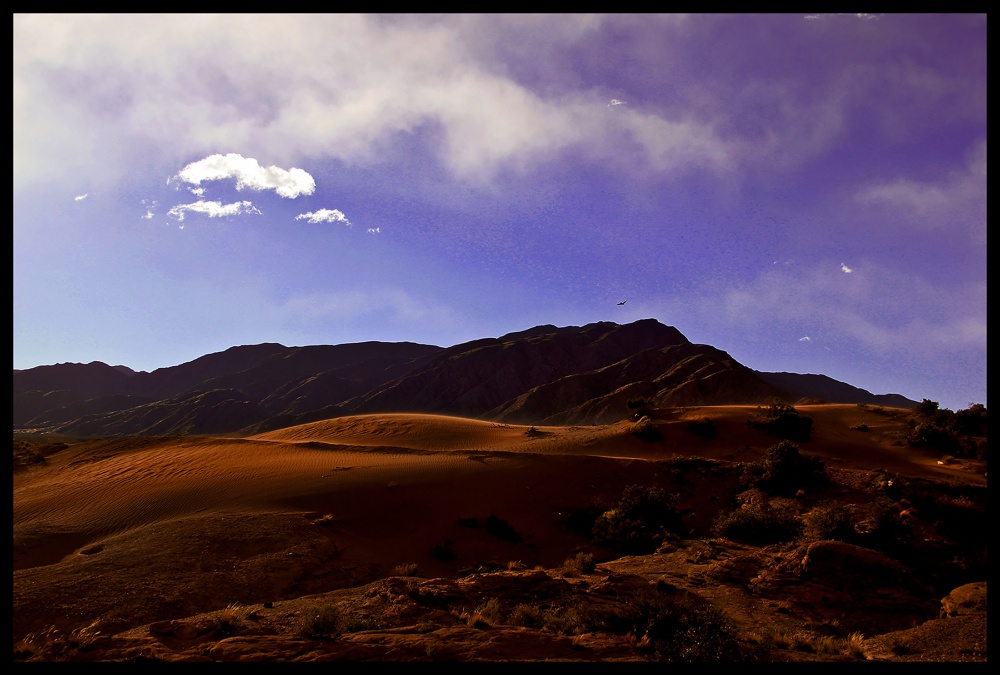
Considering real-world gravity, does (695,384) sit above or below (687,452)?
above

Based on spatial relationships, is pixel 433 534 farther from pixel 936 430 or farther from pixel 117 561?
pixel 936 430

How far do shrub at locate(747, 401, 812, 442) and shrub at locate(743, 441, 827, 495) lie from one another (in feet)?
28.0

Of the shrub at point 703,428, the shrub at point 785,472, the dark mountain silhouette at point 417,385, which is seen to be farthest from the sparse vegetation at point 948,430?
the dark mountain silhouette at point 417,385

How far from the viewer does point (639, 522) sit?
1509cm

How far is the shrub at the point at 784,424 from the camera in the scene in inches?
1062

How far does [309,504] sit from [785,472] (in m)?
15.7

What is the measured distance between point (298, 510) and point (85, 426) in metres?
96.7

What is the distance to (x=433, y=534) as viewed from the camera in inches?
612

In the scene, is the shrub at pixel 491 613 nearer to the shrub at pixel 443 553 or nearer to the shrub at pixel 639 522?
the shrub at pixel 443 553

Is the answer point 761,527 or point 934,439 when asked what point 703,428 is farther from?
point 761,527

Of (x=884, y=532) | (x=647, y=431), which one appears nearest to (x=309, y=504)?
(x=884, y=532)

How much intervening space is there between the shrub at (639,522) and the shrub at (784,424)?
13403 millimetres
